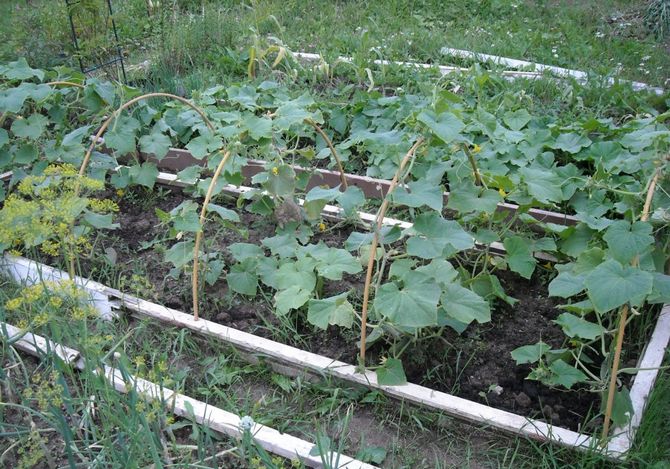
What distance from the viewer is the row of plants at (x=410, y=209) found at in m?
2.29

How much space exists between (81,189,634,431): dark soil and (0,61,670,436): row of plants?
0.27 ft

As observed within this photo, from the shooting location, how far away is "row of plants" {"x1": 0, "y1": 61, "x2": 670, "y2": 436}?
90.1 inches

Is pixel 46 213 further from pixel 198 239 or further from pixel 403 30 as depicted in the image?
pixel 403 30

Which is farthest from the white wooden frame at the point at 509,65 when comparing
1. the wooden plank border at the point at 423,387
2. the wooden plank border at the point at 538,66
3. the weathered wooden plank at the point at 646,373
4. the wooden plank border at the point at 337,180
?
the wooden plank border at the point at 423,387

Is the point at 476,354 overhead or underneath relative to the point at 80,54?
underneath

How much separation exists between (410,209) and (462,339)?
27.1 inches

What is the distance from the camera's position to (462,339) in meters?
2.65

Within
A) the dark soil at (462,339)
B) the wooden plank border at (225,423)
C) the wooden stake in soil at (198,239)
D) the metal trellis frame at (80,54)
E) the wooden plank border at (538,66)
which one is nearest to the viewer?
the wooden plank border at (225,423)

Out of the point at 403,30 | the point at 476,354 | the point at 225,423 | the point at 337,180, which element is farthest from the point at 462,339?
the point at 403,30

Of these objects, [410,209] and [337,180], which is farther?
[337,180]

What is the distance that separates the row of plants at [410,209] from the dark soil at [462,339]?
3.2 inches

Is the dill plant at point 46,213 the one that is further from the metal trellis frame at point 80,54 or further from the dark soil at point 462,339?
the metal trellis frame at point 80,54

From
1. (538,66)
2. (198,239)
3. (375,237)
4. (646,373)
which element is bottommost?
(646,373)

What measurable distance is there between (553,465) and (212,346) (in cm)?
133
